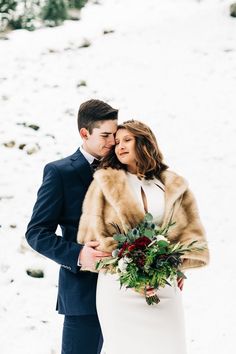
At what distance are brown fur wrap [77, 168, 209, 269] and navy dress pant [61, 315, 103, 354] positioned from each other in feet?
1.36

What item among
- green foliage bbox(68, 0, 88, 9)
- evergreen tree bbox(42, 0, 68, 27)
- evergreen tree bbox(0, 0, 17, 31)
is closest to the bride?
evergreen tree bbox(0, 0, 17, 31)

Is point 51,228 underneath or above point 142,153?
underneath

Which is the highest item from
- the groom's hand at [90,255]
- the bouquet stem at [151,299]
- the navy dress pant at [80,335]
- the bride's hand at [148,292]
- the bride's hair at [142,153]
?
the bride's hair at [142,153]

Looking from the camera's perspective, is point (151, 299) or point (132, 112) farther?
point (132, 112)

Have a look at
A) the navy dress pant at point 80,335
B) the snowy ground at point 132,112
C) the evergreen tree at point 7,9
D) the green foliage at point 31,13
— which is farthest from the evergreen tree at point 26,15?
the navy dress pant at point 80,335

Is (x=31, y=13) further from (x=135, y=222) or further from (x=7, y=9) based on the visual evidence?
(x=135, y=222)

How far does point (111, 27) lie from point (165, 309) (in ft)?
33.0

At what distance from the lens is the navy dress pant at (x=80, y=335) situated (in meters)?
2.50

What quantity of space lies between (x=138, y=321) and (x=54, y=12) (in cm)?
1127

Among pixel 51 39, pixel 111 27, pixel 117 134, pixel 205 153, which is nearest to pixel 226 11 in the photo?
pixel 111 27

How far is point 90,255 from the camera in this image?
234 centimetres

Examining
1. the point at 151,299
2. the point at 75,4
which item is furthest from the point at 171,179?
the point at 75,4

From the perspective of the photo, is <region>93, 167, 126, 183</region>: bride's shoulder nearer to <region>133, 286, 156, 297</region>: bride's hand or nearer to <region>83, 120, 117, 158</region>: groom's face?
<region>83, 120, 117, 158</region>: groom's face

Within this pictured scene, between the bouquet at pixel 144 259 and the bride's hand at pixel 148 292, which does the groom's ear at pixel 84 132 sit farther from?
the bride's hand at pixel 148 292
